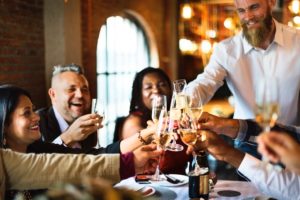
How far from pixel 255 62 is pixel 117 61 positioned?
334cm

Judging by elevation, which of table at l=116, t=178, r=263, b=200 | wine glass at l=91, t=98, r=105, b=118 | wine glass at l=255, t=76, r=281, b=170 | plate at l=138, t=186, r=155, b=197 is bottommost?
table at l=116, t=178, r=263, b=200

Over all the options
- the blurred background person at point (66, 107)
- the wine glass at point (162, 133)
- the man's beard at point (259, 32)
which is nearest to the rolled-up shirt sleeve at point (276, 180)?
the wine glass at point (162, 133)

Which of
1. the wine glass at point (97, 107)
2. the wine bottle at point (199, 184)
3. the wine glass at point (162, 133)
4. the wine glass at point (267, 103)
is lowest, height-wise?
the wine bottle at point (199, 184)

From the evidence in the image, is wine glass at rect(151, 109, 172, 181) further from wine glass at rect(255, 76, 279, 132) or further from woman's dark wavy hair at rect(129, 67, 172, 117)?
woman's dark wavy hair at rect(129, 67, 172, 117)

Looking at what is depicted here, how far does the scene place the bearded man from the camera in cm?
283

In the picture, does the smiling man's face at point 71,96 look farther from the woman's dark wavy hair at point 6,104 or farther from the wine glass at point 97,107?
the woman's dark wavy hair at point 6,104

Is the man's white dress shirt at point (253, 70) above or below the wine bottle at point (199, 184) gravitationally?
above

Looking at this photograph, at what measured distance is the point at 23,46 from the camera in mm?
3977

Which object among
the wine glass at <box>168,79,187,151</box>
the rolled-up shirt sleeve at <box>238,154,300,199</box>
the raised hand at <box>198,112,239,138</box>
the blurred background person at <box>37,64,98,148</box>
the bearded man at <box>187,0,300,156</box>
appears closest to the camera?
the rolled-up shirt sleeve at <box>238,154,300,199</box>

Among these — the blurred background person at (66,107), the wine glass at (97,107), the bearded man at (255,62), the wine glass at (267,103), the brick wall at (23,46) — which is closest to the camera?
the wine glass at (267,103)

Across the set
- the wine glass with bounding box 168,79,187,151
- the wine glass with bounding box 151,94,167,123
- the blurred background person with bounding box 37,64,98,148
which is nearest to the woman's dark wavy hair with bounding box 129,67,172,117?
the blurred background person with bounding box 37,64,98,148

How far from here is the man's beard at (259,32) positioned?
9.32 ft

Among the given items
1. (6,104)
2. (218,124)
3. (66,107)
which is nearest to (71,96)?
(66,107)

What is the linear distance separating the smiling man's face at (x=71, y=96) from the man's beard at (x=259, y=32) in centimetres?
128
